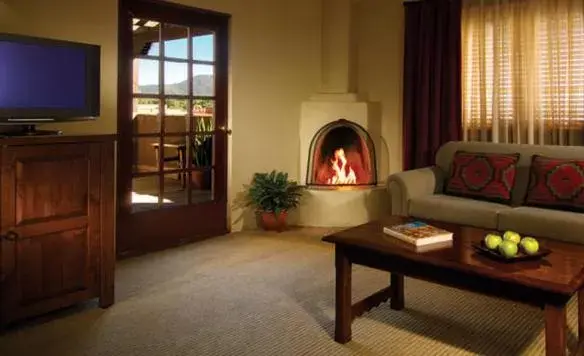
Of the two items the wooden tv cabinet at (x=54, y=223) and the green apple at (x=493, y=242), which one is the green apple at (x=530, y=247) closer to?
the green apple at (x=493, y=242)

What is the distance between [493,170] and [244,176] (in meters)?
2.10

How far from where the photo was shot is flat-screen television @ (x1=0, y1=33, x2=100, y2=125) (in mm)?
2852

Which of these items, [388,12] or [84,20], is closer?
[84,20]

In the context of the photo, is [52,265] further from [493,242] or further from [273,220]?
[273,220]

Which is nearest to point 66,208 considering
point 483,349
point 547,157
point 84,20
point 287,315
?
point 287,315

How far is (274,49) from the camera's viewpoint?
5.14 meters

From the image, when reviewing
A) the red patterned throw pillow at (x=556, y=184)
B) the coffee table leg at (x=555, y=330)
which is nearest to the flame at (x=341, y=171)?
the red patterned throw pillow at (x=556, y=184)

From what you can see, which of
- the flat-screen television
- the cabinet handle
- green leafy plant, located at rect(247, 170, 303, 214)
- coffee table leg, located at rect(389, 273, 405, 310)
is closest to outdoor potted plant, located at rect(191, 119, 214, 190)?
green leafy plant, located at rect(247, 170, 303, 214)

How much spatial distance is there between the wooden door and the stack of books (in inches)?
60.9

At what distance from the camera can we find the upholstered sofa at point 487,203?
338 centimetres

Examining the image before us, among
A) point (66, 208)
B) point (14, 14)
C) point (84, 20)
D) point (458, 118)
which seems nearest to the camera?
point (66, 208)

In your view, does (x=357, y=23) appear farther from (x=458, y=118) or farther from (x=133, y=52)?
(x=133, y=52)

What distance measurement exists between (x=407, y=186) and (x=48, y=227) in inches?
95.2

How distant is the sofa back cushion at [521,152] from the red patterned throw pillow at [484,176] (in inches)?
2.3
